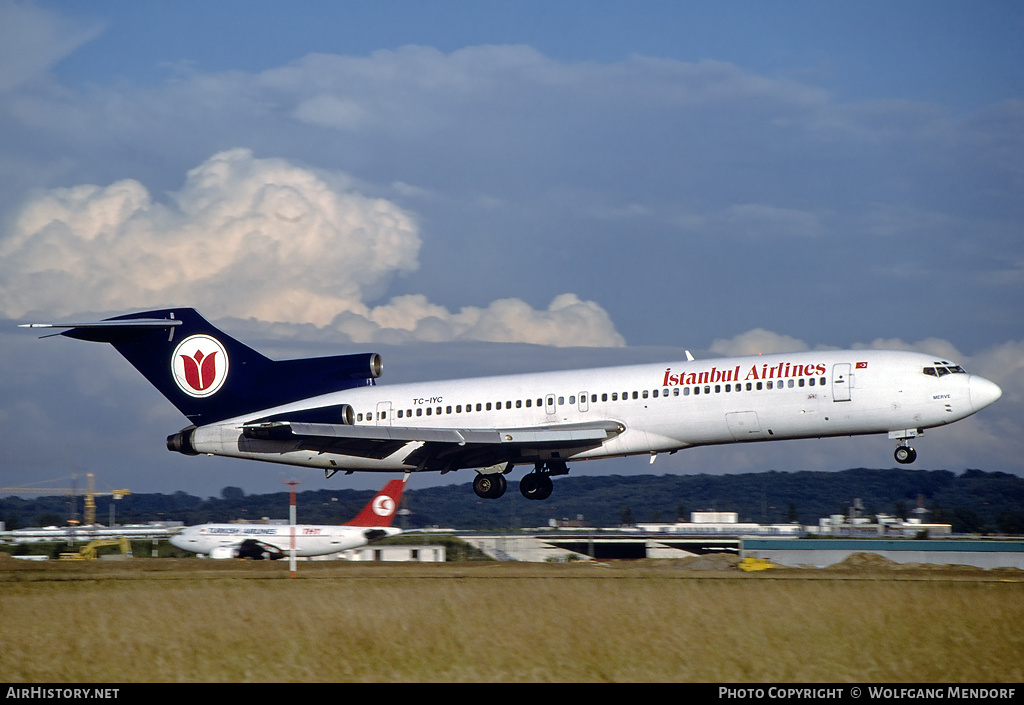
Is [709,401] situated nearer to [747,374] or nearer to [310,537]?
[747,374]

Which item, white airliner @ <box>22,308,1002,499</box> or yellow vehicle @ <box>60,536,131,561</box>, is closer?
white airliner @ <box>22,308,1002,499</box>

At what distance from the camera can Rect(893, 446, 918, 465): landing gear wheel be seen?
111ft

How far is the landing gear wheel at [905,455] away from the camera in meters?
33.7

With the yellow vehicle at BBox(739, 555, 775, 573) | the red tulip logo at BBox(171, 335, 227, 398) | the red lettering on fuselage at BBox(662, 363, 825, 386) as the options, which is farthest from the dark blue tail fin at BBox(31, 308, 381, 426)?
the yellow vehicle at BBox(739, 555, 775, 573)

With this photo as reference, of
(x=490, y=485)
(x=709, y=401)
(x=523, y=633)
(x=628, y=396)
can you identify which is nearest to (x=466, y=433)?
(x=490, y=485)

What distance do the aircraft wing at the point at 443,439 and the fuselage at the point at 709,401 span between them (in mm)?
310

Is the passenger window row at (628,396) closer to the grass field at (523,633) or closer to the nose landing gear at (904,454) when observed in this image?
the nose landing gear at (904,454)

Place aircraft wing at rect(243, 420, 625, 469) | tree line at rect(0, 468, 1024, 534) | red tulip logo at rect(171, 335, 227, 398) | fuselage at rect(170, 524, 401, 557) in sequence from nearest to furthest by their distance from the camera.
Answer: aircraft wing at rect(243, 420, 625, 469) < red tulip logo at rect(171, 335, 227, 398) < fuselage at rect(170, 524, 401, 557) < tree line at rect(0, 468, 1024, 534)

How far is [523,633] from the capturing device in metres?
18.8

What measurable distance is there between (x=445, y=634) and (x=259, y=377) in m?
25.0

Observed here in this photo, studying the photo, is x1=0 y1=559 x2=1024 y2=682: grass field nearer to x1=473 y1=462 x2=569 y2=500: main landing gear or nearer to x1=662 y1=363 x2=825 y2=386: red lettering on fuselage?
x1=662 y1=363 x2=825 y2=386: red lettering on fuselage

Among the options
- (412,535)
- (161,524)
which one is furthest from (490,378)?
(161,524)

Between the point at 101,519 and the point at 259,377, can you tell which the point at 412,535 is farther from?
the point at 101,519

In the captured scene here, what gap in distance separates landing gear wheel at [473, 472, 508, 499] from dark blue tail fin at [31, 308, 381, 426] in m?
5.93
